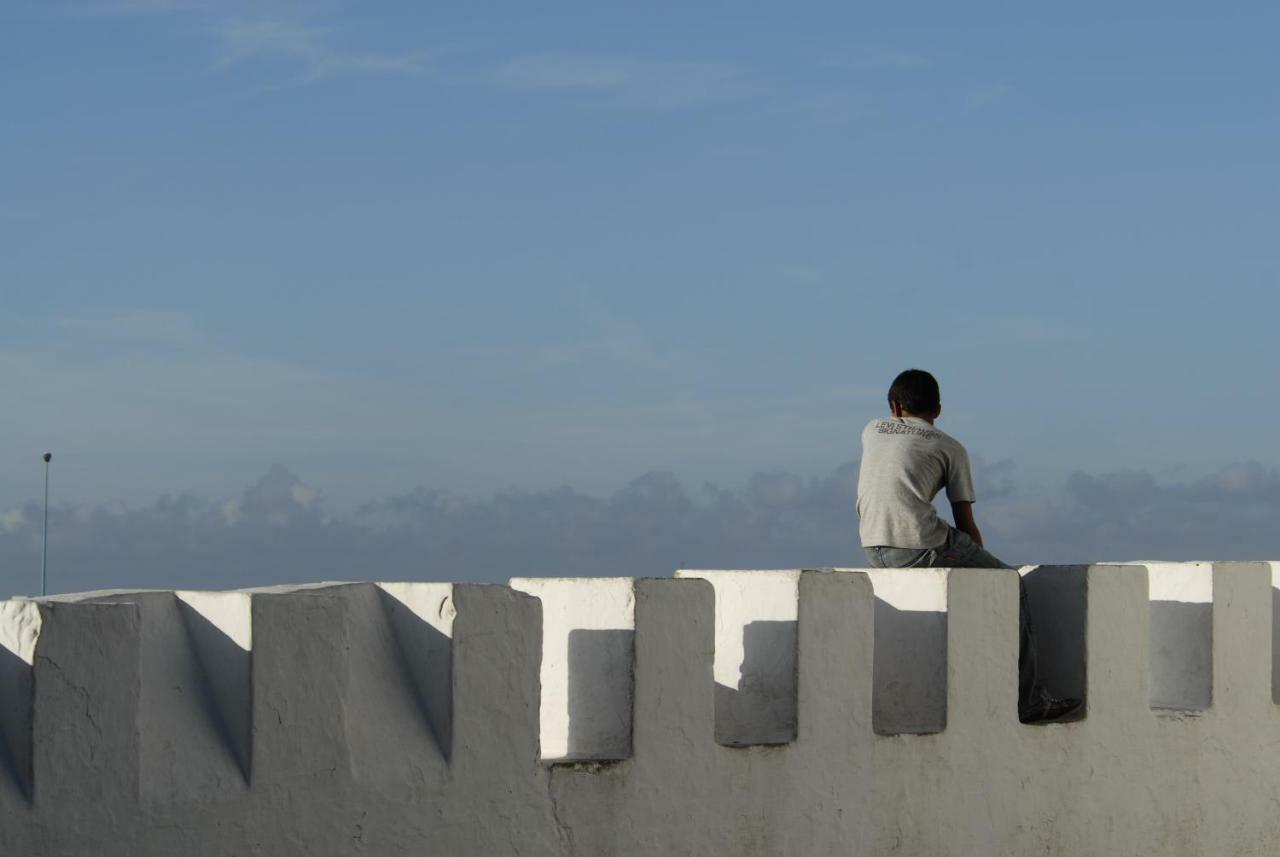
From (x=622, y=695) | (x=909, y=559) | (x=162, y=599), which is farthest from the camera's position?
(x=909, y=559)

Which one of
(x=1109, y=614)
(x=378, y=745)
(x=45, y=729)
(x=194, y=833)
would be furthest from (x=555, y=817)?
(x=1109, y=614)

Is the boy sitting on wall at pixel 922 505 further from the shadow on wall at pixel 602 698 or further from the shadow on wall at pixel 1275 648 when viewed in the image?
the shadow on wall at pixel 602 698

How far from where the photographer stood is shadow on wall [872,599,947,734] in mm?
7664

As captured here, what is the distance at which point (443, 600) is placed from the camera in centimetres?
616

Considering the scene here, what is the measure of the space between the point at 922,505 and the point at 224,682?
3385mm

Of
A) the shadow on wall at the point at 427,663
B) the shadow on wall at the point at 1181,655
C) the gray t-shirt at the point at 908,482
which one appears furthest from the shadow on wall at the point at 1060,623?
the shadow on wall at the point at 427,663

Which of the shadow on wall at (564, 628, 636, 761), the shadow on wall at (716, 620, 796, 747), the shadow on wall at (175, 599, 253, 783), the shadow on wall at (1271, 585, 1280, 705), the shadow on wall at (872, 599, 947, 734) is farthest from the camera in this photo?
the shadow on wall at (1271, 585, 1280, 705)

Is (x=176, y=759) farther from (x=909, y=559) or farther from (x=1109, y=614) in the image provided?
(x=1109, y=614)

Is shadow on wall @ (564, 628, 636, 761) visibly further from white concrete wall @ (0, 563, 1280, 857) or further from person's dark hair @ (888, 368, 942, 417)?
person's dark hair @ (888, 368, 942, 417)

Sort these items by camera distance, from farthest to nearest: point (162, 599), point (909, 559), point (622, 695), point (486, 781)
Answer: point (909, 559) < point (622, 695) < point (486, 781) < point (162, 599)

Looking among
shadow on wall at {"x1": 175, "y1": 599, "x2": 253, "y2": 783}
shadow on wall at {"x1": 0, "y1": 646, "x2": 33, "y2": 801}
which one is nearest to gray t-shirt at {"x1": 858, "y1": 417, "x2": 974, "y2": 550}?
shadow on wall at {"x1": 175, "y1": 599, "x2": 253, "y2": 783}

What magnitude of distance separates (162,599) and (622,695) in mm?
1733

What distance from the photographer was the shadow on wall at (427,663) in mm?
6168

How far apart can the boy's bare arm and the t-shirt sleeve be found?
0.03m
